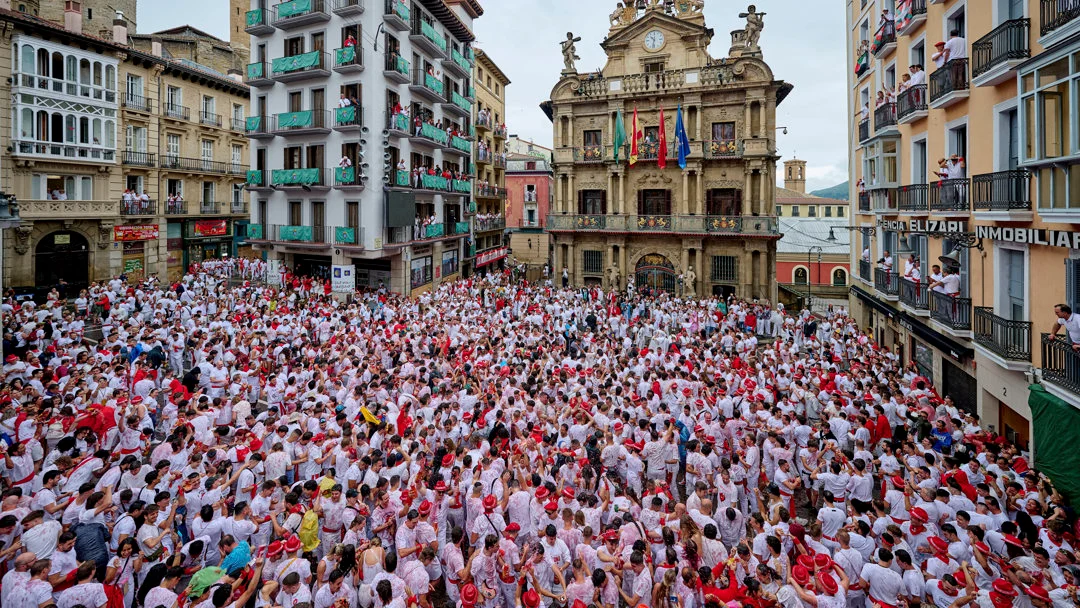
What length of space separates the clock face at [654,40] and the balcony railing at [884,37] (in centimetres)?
1759

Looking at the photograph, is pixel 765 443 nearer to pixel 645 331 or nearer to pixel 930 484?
pixel 930 484

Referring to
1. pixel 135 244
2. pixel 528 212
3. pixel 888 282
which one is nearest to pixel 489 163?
pixel 528 212

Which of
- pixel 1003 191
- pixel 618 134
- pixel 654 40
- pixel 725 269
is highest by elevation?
pixel 654 40

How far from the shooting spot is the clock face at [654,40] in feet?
120

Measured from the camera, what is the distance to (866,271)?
24.5 meters

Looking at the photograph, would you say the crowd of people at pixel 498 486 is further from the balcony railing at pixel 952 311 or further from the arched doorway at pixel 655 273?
the arched doorway at pixel 655 273

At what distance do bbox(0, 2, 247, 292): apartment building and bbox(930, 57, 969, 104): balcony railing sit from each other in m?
37.7

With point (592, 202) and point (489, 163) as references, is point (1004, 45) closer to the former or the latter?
point (592, 202)

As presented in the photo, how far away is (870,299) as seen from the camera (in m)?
22.9

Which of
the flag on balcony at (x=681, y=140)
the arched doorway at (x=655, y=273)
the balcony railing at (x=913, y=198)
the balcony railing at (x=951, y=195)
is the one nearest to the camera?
the balcony railing at (x=951, y=195)

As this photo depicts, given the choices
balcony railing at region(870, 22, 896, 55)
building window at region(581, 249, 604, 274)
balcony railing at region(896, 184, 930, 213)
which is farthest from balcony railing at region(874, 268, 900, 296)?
building window at region(581, 249, 604, 274)

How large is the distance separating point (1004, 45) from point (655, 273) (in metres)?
25.8

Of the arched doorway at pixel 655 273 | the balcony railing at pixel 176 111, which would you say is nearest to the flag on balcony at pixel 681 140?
the arched doorway at pixel 655 273

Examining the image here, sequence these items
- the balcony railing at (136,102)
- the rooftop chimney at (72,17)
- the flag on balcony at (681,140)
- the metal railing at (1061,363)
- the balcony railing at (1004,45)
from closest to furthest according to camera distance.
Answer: the metal railing at (1061,363) < the balcony railing at (1004,45) < the rooftop chimney at (72,17) < the balcony railing at (136,102) < the flag on balcony at (681,140)
